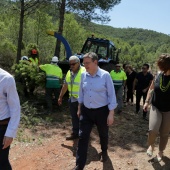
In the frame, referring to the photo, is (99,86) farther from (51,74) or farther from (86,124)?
(51,74)

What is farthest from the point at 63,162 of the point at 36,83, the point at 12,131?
the point at 36,83

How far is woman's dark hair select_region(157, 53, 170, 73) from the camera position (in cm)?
387

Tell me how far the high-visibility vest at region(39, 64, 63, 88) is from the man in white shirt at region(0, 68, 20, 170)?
14.5 ft

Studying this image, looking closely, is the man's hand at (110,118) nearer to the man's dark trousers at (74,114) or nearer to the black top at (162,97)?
the black top at (162,97)

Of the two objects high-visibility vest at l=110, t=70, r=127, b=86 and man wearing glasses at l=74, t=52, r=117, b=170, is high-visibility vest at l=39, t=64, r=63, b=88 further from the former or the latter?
man wearing glasses at l=74, t=52, r=117, b=170

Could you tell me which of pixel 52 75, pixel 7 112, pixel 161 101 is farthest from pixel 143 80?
pixel 7 112

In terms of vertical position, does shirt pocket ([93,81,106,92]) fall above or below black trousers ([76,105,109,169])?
above

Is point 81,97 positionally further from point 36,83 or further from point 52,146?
point 36,83

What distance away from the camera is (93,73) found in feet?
12.4

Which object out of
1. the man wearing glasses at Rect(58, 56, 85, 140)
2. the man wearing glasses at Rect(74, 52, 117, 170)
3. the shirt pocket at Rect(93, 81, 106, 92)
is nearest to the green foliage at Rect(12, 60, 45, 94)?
the man wearing glasses at Rect(58, 56, 85, 140)

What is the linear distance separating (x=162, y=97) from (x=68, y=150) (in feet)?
6.90

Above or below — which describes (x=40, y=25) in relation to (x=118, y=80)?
above

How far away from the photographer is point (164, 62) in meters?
3.88

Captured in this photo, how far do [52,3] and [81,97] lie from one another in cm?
945
